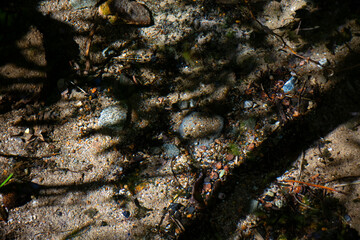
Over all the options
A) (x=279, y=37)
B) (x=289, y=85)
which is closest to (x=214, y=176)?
(x=289, y=85)

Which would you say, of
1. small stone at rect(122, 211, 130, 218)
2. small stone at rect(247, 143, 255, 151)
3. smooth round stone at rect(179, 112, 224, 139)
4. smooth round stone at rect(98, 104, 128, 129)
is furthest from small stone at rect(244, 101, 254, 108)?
small stone at rect(122, 211, 130, 218)

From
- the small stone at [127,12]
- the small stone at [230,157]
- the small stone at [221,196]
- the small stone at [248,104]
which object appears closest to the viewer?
the small stone at [221,196]

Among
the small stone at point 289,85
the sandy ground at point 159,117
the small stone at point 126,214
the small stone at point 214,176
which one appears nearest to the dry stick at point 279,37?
the sandy ground at point 159,117

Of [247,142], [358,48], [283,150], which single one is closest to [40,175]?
[247,142]

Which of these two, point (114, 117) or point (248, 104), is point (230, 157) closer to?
point (248, 104)

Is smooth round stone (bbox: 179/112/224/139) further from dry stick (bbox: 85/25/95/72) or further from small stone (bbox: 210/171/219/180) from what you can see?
dry stick (bbox: 85/25/95/72)

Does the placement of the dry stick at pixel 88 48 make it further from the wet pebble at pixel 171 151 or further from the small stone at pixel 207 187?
the small stone at pixel 207 187
